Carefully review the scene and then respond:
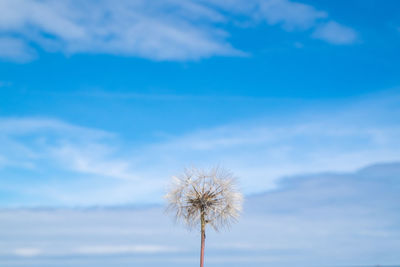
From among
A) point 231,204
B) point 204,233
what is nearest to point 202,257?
point 204,233

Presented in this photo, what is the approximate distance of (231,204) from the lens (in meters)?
29.7

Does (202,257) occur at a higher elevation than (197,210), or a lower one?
lower

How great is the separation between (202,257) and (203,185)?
13.1ft

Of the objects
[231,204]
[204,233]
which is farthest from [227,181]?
[204,233]

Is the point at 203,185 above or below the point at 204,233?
above

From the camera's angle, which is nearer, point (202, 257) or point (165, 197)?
point (202, 257)

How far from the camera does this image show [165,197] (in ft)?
98.8

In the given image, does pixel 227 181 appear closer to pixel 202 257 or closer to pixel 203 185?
pixel 203 185

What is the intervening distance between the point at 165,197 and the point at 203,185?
7.45ft

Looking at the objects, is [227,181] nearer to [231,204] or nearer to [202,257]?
[231,204]

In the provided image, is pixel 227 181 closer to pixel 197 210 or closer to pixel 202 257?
pixel 197 210

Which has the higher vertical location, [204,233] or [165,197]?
[165,197]

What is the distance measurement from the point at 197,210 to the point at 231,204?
1.91 metres

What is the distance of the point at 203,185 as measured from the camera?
2980cm
